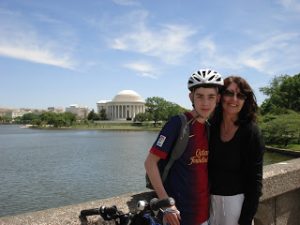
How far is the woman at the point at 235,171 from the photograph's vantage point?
9.14 feet

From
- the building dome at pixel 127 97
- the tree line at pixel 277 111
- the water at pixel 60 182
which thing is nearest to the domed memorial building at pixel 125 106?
the building dome at pixel 127 97

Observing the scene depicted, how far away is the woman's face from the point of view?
2.99m

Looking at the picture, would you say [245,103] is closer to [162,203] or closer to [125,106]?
[162,203]

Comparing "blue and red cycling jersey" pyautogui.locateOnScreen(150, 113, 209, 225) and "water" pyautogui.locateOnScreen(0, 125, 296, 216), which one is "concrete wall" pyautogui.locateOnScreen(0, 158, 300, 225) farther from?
"water" pyautogui.locateOnScreen(0, 125, 296, 216)

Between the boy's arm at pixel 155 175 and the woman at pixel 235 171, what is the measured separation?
0.53 meters

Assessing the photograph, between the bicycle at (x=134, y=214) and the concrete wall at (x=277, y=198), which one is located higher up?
the bicycle at (x=134, y=214)

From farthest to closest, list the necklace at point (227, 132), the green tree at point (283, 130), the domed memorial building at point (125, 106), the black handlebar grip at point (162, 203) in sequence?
the domed memorial building at point (125, 106), the green tree at point (283, 130), the necklace at point (227, 132), the black handlebar grip at point (162, 203)

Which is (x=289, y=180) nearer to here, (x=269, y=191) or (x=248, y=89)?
(x=269, y=191)

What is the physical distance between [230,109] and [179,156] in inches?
27.7

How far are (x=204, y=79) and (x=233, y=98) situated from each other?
42cm

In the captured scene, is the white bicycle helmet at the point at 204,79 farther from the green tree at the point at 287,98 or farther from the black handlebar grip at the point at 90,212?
the green tree at the point at 287,98

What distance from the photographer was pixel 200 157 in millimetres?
2658

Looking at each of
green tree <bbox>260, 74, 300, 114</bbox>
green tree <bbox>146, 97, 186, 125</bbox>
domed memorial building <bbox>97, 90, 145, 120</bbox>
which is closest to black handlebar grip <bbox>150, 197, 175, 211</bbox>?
green tree <bbox>260, 74, 300, 114</bbox>

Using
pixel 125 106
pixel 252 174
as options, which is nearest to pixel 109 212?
pixel 252 174
